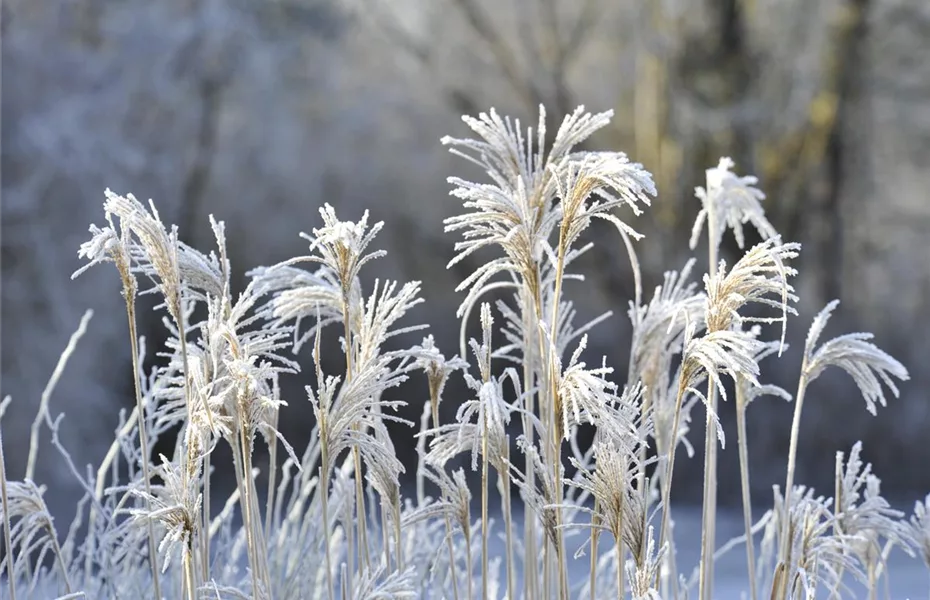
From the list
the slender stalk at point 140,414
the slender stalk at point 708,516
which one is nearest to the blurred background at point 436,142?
the slender stalk at point 140,414

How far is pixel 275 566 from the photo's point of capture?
1347 millimetres

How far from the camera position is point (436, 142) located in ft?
21.0

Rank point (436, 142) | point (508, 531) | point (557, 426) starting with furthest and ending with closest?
1. point (436, 142)
2. point (508, 531)
3. point (557, 426)

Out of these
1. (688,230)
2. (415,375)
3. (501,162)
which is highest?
(688,230)

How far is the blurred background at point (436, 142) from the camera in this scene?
4477 mm

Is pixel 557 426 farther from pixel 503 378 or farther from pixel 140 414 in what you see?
pixel 140 414

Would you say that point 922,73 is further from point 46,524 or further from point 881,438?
point 46,524

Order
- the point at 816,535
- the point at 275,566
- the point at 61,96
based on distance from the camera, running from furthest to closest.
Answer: the point at 61,96
the point at 275,566
the point at 816,535

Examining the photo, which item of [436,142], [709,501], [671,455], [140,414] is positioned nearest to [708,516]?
[709,501]

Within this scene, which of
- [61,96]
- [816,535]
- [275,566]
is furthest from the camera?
[61,96]

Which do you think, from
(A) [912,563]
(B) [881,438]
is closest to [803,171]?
(B) [881,438]

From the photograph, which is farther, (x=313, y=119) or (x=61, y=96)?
(x=313, y=119)

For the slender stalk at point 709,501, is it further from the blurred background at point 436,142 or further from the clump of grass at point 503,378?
the blurred background at point 436,142

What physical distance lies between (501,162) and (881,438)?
189 inches
